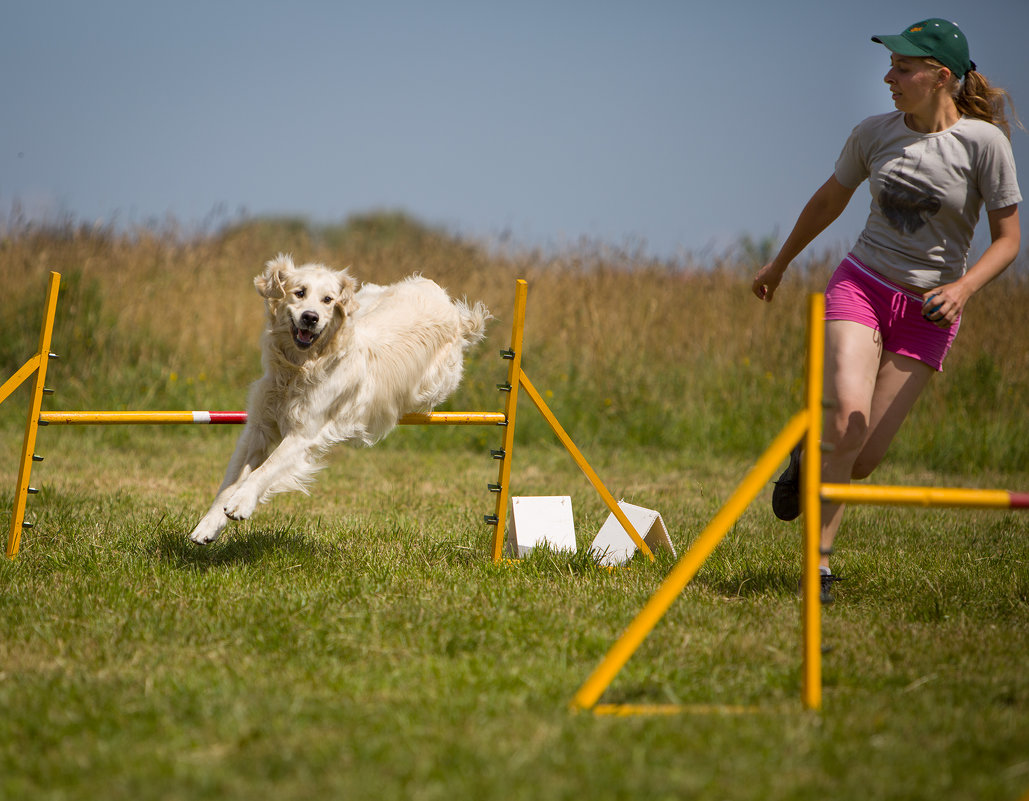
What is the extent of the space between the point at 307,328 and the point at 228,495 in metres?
0.80

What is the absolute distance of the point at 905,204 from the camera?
3430 millimetres

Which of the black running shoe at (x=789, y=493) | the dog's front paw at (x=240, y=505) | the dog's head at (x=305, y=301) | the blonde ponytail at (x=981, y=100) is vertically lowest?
the dog's front paw at (x=240, y=505)

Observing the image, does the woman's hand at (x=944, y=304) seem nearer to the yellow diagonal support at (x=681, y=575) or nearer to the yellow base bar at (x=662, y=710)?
the yellow diagonal support at (x=681, y=575)

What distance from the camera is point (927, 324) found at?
345 centimetres

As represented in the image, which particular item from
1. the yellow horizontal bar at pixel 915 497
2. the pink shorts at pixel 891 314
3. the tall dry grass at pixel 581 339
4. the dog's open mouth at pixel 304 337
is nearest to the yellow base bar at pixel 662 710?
the yellow horizontal bar at pixel 915 497

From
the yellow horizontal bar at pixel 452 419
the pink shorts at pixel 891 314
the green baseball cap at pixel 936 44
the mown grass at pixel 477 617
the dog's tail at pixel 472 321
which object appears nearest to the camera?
the mown grass at pixel 477 617

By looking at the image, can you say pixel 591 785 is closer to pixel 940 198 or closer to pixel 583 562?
pixel 583 562

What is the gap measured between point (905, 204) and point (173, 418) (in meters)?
3.18

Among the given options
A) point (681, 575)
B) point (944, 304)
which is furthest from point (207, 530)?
point (944, 304)

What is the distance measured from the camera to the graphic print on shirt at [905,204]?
3.39 metres

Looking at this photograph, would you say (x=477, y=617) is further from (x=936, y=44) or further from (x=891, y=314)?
(x=936, y=44)

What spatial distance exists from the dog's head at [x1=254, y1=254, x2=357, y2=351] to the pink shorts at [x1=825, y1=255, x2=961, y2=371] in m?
2.15

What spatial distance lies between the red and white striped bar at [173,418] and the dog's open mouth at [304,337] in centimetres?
51

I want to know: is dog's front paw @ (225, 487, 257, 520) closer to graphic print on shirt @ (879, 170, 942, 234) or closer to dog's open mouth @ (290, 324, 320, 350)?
dog's open mouth @ (290, 324, 320, 350)
